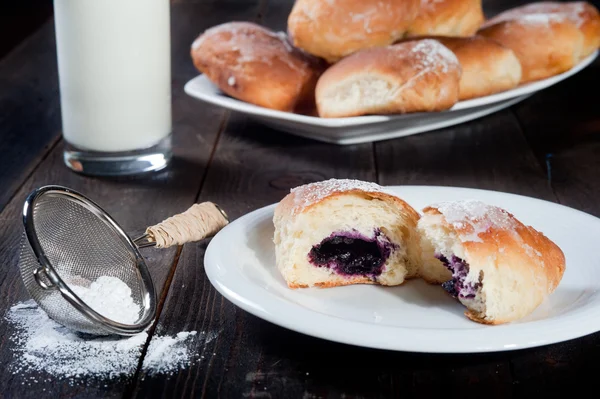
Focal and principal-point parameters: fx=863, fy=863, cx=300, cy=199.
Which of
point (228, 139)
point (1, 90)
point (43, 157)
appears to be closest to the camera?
point (43, 157)

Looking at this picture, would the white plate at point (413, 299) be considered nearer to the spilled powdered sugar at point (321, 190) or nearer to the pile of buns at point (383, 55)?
the spilled powdered sugar at point (321, 190)

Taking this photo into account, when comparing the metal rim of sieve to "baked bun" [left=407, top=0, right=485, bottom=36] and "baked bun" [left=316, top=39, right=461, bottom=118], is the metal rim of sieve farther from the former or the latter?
"baked bun" [left=407, top=0, right=485, bottom=36]

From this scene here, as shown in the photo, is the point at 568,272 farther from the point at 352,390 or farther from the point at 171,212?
the point at 171,212

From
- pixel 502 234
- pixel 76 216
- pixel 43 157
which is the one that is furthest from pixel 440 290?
pixel 43 157

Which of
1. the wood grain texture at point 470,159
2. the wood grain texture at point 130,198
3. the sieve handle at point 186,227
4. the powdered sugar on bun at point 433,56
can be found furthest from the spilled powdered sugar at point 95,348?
the powdered sugar on bun at point 433,56

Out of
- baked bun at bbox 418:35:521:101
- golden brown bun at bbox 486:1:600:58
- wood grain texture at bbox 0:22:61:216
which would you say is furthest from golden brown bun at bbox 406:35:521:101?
wood grain texture at bbox 0:22:61:216

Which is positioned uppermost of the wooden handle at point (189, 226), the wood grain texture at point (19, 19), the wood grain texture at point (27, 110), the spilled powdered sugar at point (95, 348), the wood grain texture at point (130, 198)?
the spilled powdered sugar at point (95, 348)

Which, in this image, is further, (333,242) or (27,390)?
(333,242)

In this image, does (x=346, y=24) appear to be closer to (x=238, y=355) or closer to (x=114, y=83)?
(x=114, y=83)
